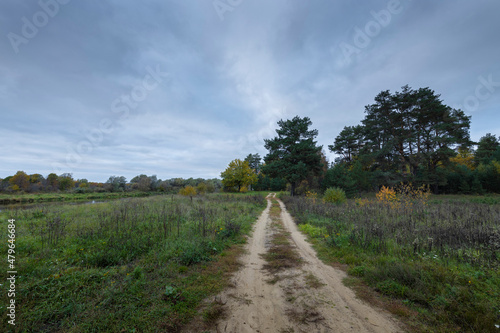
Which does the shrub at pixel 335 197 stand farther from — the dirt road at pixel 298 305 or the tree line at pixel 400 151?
the dirt road at pixel 298 305

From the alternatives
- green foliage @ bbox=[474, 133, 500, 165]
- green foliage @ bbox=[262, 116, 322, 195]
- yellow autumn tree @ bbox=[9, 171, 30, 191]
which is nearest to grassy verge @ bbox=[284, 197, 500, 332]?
green foliage @ bbox=[262, 116, 322, 195]

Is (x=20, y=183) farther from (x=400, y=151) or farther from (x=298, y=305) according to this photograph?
(x=400, y=151)

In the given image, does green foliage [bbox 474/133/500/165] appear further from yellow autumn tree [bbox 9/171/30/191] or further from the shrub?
yellow autumn tree [bbox 9/171/30/191]

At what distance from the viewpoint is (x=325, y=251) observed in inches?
263

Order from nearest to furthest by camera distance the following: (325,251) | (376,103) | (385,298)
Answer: (385,298), (325,251), (376,103)

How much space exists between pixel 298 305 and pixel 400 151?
34522mm

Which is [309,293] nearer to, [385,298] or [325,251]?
[385,298]

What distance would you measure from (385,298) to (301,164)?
25.9m

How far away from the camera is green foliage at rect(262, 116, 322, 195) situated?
2983 cm

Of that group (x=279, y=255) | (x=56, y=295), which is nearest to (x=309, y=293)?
(x=279, y=255)

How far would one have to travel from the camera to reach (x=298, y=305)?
3.46 meters

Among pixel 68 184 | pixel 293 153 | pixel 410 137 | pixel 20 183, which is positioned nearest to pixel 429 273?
pixel 293 153

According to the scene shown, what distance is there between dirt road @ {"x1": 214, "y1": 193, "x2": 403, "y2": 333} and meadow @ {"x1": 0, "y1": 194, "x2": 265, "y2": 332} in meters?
0.52

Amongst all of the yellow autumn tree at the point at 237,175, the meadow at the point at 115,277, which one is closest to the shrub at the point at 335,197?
the meadow at the point at 115,277
